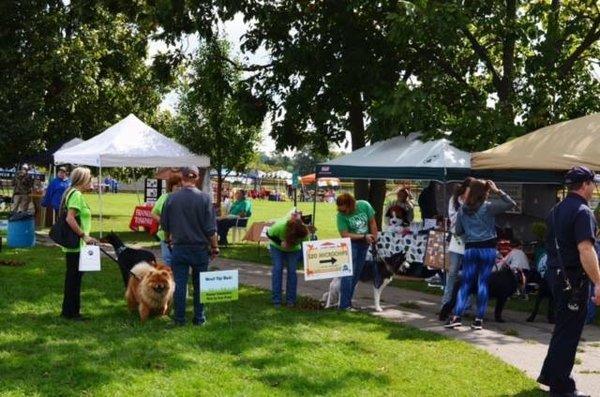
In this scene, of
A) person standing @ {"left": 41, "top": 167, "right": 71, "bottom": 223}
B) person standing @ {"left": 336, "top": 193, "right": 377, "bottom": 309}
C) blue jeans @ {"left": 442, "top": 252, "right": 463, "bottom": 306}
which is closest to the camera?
blue jeans @ {"left": 442, "top": 252, "right": 463, "bottom": 306}

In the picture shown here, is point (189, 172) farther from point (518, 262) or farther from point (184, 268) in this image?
point (518, 262)

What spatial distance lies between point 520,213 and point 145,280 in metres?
9.91

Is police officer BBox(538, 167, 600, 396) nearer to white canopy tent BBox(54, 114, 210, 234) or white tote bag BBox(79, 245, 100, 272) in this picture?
white tote bag BBox(79, 245, 100, 272)

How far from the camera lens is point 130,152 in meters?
17.4

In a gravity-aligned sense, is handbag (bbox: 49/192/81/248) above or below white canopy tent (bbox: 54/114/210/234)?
below

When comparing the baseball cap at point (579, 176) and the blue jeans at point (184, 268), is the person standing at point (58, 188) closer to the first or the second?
the blue jeans at point (184, 268)

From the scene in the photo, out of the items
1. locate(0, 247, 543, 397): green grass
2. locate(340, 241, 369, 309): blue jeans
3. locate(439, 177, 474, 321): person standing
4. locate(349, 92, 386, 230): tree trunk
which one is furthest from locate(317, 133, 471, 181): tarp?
locate(0, 247, 543, 397): green grass

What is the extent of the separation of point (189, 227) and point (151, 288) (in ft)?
3.36

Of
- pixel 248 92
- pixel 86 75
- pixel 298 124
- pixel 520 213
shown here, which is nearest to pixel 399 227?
pixel 520 213

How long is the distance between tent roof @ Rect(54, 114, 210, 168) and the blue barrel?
1960mm

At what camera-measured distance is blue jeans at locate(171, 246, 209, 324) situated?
304 inches

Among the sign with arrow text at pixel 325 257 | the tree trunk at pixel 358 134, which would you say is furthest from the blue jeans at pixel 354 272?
the tree trunk at pixel 358 134

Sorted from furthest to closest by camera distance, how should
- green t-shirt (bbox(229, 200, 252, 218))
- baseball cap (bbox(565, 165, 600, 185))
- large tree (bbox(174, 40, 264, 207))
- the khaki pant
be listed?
large tree (bbox(174, 40, 264, 207)) → the khaki pant → green t-shirt (bbox(229, 200, 252, 218)) → baseball cap (bbox(565, 165, 600, 185))

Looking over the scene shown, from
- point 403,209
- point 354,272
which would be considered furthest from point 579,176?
point 403,209
